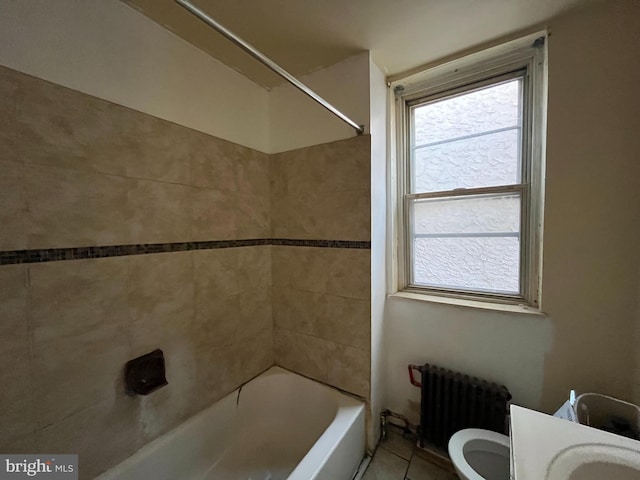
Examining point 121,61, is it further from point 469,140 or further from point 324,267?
point 469,140

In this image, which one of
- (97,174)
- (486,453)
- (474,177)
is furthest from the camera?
(474,177)

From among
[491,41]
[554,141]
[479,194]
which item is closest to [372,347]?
[479,194]

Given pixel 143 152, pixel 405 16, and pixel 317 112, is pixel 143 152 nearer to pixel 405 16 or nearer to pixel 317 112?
pixel 317 112

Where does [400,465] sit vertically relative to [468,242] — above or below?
below

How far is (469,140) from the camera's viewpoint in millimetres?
1503

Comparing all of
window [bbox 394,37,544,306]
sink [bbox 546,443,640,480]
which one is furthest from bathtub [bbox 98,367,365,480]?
window [bbox 394,37,544,306]

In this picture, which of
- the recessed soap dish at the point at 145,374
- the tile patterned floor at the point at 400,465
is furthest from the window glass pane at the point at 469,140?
the recessed soap dish at the point at 145,374

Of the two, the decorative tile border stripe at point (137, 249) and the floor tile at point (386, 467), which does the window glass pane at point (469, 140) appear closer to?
the decorative tile border stripe at point (137, 249)

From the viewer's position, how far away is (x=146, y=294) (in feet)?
3.65

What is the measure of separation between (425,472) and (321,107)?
2.24 m

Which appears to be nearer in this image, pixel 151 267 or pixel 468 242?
pixel 151 267

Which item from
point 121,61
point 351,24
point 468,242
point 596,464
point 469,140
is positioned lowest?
point 596,464

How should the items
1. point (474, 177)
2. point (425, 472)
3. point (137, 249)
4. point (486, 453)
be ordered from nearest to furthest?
point (137, 249) < point (486, 453) < point (425, 472) < point (474, 177)

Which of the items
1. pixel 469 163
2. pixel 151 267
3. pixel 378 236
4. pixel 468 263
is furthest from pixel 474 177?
pixel 151 267
